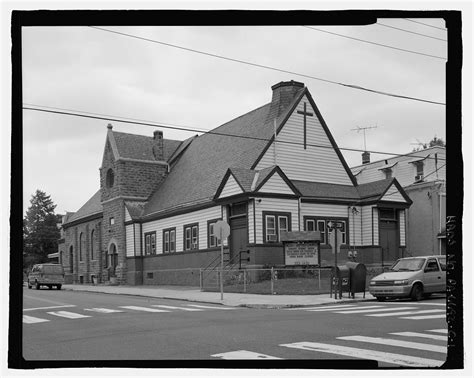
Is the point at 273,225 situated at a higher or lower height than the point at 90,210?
lower

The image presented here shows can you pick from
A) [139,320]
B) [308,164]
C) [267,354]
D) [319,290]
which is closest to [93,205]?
[308,164]

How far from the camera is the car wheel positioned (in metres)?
21.9

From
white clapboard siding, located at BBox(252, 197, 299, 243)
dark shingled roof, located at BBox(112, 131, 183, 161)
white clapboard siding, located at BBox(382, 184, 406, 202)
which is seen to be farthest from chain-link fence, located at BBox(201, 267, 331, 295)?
dark shingled roof, located at BBox(112, 131, 183, 161)

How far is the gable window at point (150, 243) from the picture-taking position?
43.4 meters

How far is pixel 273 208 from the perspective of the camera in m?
33.1

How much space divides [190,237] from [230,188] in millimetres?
6675

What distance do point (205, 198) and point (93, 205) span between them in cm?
2182

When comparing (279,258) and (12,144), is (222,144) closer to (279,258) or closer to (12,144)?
(279,258)

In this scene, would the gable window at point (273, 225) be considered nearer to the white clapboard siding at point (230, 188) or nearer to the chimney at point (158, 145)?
the white clapboard siding at point (230, 188)

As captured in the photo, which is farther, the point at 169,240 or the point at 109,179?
the point at 109,179

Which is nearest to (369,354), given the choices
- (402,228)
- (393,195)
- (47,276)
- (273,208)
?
(273,208)

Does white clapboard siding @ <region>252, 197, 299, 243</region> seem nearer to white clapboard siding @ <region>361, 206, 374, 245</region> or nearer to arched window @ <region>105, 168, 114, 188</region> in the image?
white clapboard siding @ <region>361, 206, 374, 245</region>

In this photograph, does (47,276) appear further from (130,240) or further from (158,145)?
(158,145)

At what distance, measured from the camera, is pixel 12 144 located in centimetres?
434
